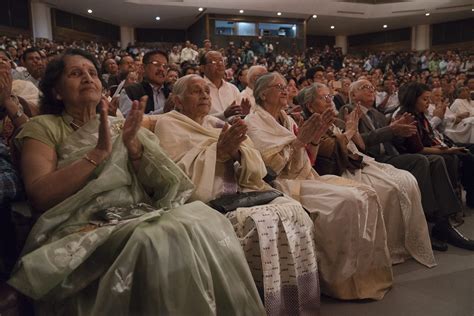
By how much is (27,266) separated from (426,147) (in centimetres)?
283

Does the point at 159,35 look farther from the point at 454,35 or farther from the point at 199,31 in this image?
the point at 454,35

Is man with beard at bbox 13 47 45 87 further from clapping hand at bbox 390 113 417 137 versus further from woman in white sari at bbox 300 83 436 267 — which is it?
clapping hand at bbox 390 113 417 137

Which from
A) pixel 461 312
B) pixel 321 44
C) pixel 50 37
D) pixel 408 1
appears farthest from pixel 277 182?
pixel 321 44

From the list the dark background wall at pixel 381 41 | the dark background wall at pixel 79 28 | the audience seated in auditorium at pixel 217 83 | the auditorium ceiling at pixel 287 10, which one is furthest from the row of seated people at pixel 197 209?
the dark background wall at pixel 381 41

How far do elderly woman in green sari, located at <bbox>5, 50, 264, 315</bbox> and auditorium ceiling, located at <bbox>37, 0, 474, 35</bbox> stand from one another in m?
13.1

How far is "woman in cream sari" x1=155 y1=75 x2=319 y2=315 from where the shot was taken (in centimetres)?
163

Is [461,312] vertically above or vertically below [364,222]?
below

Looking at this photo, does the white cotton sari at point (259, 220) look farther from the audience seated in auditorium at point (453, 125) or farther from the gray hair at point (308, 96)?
the audience seated in auditorium at point (453, 125)

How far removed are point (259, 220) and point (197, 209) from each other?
32 centimetres

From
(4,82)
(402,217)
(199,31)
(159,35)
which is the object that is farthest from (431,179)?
(159,35)

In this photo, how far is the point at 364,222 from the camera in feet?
6.58

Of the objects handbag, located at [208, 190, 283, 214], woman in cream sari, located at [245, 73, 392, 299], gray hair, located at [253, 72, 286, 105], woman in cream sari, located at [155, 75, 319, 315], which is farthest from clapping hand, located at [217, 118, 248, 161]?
gray hair, located at [253, 72, 286, 105]

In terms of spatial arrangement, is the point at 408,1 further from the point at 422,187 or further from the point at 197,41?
the point at 422,187

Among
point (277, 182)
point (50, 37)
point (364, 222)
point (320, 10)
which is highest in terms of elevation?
point (320, 10)
